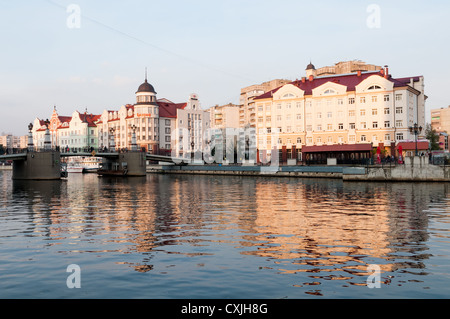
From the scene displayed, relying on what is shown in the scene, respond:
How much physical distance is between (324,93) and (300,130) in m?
9.61

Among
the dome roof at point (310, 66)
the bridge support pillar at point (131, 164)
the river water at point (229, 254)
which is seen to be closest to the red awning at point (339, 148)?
the dome roof at point (310, 66)

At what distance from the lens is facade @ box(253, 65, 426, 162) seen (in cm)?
8806

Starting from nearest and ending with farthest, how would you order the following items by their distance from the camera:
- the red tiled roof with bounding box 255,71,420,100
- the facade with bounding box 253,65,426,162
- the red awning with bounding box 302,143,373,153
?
1. the red awning with bounding box 302,143,373,153
2. the facade with bounding box 253,65,426,162
3. the red tiled roof with bounding box 255,71,420,100

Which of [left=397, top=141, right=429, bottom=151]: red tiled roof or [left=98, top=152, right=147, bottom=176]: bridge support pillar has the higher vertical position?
[left=397, top=141, right=429, bottom=151]: red tiled roof

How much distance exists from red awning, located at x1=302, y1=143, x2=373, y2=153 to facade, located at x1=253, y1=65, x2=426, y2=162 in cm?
313

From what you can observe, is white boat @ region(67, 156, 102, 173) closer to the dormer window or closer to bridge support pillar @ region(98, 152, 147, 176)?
bridge support pillar @ region(98, 152, 147, 176)

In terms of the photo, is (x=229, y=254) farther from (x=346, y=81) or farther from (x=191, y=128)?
(x=191, y=128)

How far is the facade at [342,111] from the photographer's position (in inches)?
3467

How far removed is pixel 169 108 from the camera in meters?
143

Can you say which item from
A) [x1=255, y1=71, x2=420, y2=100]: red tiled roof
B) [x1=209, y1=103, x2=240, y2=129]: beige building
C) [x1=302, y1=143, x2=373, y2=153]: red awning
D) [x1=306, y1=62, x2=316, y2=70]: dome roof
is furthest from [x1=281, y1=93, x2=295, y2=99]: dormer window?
[x1=209, y1=103, x2=240, y2=129]: beige building

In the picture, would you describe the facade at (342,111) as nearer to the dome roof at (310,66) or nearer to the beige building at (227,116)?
the dome roof at (310,66)

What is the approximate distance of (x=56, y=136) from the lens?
170m

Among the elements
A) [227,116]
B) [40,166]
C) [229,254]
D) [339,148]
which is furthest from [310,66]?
[229,254]

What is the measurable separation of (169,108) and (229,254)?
429 ft
